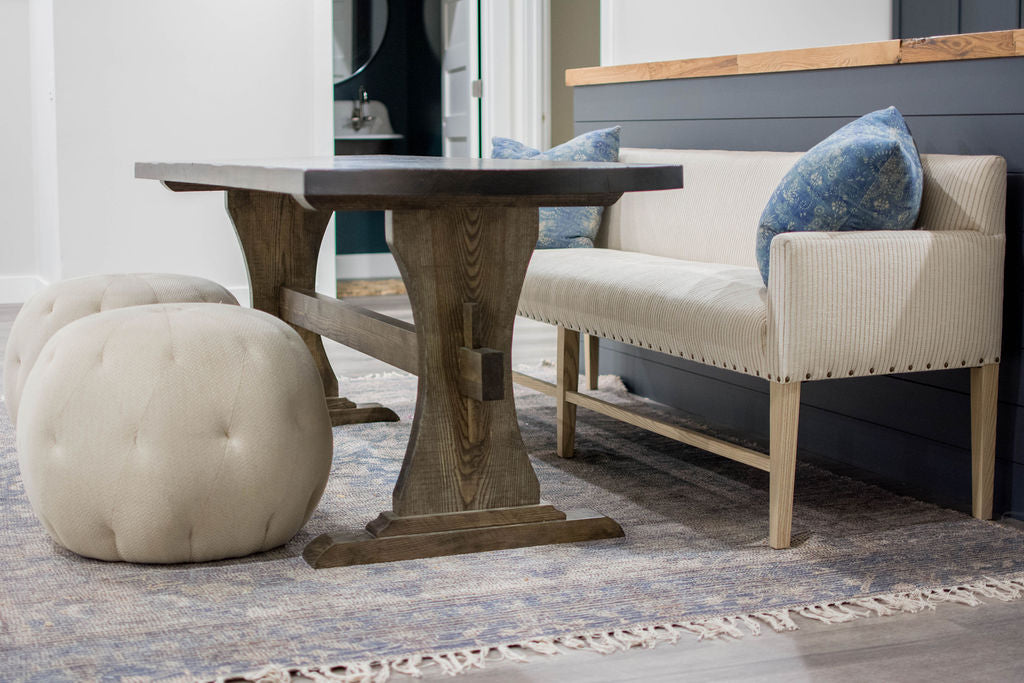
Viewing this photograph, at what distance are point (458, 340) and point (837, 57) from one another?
125cm

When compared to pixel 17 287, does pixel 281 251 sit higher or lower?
higher

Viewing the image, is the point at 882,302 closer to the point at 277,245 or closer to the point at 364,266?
the point at 277,245

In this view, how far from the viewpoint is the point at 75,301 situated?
8.66 feet

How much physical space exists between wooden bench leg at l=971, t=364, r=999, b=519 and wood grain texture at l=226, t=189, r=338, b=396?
1.64 metres

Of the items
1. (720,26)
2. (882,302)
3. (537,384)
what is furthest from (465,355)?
(720,26)

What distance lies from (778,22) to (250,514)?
4248 mm

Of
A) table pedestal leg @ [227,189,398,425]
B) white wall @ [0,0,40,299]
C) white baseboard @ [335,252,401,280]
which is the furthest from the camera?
white baseboard @ [335,252,401,280]

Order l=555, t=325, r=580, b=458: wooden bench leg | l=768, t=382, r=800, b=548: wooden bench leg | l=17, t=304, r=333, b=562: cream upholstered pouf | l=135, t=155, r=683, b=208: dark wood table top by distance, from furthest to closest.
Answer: l=555, t=325, r=580, b=458: wooden bench leg
l=768, t=382, r=800, b=548: wooden bench leg
l=17, t=304, r=333, b=562: cream upholstered pouf
l=135, t=155, r=683, b=208: dark wood table top

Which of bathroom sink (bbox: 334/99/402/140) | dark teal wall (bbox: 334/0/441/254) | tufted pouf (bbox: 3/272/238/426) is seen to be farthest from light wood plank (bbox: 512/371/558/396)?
bathroom sink (bbox: 334/99/402/140)

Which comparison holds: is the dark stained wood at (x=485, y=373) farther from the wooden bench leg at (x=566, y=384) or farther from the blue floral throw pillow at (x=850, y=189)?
the wooden bench leg at (x=566, y=384)

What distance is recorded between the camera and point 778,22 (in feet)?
18.1

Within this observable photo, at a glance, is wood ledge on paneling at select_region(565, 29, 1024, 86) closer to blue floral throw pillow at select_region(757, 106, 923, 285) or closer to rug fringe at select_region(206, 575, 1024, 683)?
blue floral throw pillow at select_region(757, 106, 923, 285)

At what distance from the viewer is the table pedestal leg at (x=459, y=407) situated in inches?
80.3

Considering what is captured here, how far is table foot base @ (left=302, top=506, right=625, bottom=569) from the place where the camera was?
2.03 m
